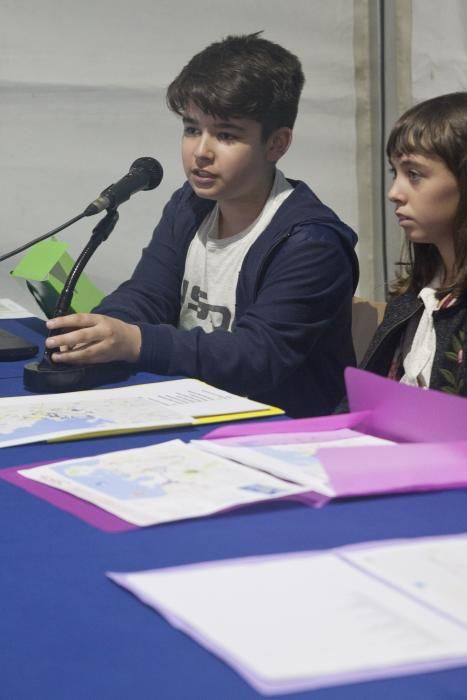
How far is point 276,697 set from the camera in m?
0.55

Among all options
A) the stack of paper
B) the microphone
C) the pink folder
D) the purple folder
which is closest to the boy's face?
the microphone

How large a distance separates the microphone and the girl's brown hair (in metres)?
0.38

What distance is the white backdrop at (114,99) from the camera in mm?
2660

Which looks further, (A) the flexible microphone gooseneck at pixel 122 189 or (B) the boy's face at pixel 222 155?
(B) the boy's face at pixel 222 155

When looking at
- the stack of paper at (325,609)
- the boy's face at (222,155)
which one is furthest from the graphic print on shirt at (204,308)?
the stack of paper at (325,609)

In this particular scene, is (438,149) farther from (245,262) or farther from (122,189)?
(122,189)

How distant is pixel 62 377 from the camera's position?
1377 mm

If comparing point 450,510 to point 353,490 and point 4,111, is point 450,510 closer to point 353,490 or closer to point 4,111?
point 353,490

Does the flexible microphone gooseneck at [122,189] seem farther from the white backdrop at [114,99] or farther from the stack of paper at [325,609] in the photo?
the white backdrop at [114,99]

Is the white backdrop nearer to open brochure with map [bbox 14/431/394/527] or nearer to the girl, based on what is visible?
the girl

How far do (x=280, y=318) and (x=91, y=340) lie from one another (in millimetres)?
349

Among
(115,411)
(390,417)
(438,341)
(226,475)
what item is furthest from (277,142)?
(226,475)

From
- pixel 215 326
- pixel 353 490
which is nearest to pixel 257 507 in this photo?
pixel 353 490

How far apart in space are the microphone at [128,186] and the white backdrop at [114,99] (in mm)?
1066
